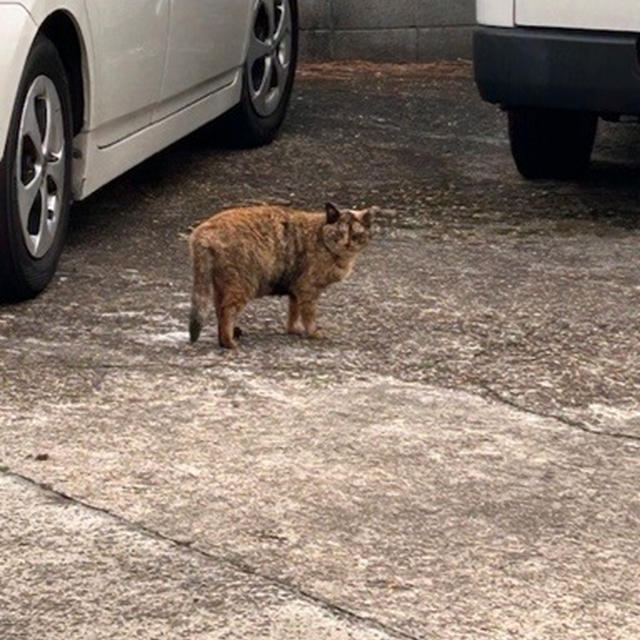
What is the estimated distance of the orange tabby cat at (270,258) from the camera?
17.3ft

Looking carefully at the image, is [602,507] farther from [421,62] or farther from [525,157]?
[421,62]

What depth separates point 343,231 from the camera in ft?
18.1

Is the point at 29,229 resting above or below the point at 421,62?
above

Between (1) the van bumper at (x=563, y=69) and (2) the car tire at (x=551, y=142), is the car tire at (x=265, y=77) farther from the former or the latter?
(1) the van bumper at (x=563, y=69)

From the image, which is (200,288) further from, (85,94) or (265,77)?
(265,77)

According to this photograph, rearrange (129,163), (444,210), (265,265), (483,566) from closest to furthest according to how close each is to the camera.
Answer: (483,566), (265,265), (129,163), (444,210)

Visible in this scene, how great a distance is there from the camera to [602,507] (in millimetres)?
4129

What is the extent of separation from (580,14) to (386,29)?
15.2ft

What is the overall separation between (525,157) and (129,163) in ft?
6.32

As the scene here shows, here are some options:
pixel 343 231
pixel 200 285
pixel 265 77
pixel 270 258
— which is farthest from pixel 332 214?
pixel 265 77

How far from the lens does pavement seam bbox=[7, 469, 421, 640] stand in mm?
3490

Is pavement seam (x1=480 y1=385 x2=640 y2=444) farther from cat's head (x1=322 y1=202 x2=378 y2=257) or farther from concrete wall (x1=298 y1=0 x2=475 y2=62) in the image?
concrete wall (x1=298 y1=0 x2=475 y2=62)

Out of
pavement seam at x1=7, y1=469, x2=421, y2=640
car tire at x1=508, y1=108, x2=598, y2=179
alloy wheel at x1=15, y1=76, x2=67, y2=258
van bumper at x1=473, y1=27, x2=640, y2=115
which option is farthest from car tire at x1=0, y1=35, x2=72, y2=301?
car tire at x1=508, y1=108, x2=598, y2=179

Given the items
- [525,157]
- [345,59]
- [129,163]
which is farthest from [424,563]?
[345,59]
